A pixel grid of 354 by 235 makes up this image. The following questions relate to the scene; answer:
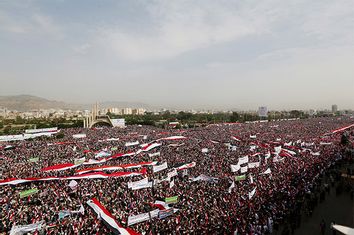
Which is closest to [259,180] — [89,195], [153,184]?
[153,184]

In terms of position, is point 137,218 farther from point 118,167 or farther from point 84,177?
point 118,167

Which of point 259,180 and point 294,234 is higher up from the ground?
point 259,180

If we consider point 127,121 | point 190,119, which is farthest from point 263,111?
point 127,121

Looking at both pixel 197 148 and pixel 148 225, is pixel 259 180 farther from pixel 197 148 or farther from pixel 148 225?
pixel 197 148

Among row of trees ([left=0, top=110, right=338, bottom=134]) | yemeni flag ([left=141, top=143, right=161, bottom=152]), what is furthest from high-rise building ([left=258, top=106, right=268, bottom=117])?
yemeni flag ([left=141, top=143, right=161, bottom=152])

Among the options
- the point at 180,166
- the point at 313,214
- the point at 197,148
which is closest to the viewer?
the point at 313,214

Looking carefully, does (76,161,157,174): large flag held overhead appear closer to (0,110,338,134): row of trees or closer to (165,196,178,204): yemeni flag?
(165,196,178,204): yemeni flag

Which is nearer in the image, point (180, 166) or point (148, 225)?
point (148, 225)

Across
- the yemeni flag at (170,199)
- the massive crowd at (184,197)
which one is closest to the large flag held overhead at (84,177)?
the massive crowd at (184,197)

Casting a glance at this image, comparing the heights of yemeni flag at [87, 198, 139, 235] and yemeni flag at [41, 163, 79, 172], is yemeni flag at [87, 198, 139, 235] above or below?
below
